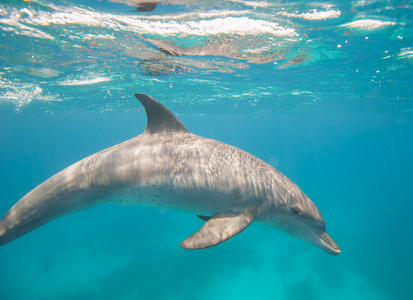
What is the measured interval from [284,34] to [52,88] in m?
20.2

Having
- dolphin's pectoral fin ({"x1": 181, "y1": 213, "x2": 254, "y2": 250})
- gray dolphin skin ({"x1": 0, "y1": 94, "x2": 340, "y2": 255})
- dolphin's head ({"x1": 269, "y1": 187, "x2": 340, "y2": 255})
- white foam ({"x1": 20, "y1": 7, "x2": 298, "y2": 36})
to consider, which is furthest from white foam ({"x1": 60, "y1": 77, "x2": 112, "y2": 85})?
dolphin's head ({"x1": 269, "y1": 187, "x2": 340, "y2": 255})

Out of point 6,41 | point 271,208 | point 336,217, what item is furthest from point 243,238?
point 6,41

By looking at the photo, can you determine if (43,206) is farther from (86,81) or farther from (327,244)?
(86,81)

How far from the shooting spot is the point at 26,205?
4156 mm

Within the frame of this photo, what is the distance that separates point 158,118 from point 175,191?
175cm

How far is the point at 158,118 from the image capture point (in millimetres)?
5004

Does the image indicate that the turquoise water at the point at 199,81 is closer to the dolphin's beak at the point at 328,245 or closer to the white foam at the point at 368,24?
the white foam at the point at 368,24

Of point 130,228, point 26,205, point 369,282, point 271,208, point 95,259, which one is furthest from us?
point 130,228

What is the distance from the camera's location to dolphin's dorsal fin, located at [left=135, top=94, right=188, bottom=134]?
4.97m

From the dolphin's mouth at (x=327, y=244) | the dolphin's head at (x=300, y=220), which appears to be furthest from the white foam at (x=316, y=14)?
the dolphin's mouth at (x=327, y=244)

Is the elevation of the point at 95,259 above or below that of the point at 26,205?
below

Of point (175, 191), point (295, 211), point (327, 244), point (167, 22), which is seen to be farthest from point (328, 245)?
point (167, 22)

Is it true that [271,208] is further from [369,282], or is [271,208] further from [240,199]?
[369,282]

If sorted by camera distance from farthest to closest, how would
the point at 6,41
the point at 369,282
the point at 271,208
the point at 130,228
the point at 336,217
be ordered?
the point at 336,217, the point at 130,228, the point at 369,282, the point at 6,41, the point at 271,208
